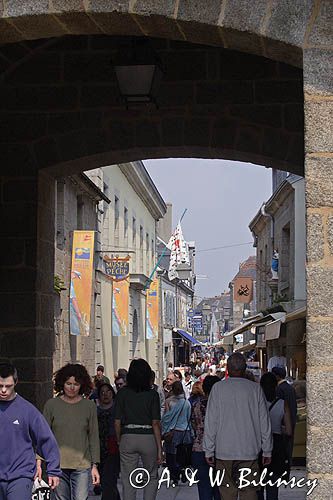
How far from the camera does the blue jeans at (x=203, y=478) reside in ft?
28.2

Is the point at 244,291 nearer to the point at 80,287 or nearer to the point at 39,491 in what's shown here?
the point at 80,287

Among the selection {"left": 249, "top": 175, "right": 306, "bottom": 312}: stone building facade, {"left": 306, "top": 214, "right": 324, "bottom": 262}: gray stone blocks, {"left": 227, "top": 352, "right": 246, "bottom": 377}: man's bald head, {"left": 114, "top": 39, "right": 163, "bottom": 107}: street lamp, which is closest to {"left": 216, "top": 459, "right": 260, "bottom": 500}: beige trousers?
{"left": 227, "top": 352, "right": 246, "bottom": 377}: man's bald head

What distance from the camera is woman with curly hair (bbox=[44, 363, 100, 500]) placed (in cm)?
734

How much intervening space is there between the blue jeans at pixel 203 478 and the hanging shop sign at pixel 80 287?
10.8 meters

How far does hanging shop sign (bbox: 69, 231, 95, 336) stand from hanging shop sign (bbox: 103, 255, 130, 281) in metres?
4.56

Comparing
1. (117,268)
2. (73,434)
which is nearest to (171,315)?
(117,268)

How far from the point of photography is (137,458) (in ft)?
26.3

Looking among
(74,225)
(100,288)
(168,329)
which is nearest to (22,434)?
(74,225)

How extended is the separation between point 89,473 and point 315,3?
399 centimetres

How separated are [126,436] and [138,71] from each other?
2926 millimetres

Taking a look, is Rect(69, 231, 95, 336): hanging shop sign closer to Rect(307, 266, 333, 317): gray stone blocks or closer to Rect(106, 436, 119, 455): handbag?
Rect(106, 436, 119, 455): handbag

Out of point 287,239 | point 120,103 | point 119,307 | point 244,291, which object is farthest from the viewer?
point 244,291

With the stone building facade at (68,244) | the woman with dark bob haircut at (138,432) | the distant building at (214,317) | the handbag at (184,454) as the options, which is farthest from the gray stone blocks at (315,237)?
→ the distant building at (214,317)

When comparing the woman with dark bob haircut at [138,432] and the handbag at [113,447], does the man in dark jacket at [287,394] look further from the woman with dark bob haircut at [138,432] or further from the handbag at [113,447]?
the woman with dark bob haircut at [138,432]
